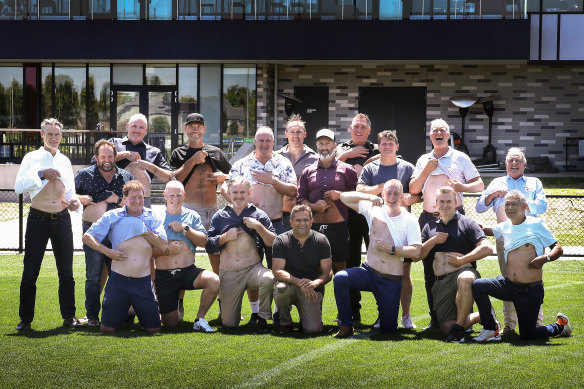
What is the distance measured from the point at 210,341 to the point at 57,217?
1949mm

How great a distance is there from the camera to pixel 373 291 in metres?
7.45

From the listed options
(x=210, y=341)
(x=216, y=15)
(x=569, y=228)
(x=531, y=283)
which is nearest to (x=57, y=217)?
(x=210, y=341)

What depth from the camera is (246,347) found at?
689cm

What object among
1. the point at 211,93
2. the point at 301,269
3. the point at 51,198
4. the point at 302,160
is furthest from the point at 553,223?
the point at 211,93

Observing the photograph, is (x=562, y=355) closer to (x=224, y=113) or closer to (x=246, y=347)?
(x=246, y=347)

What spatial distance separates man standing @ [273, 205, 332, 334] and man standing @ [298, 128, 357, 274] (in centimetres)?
58

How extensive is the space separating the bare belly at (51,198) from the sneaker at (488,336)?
4.11 meters

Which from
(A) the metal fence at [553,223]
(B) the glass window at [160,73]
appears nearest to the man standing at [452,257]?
(A) the metal fence at [553,223]

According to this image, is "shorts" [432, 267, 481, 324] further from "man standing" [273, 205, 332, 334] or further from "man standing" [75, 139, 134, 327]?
"man standing" [75, 139, 134, 327]

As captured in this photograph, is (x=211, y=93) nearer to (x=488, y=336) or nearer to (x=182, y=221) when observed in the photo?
(x=182, y=221)

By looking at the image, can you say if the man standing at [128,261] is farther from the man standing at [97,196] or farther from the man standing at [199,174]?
the man standing at [199,174]

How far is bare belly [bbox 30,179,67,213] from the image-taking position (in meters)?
7.52

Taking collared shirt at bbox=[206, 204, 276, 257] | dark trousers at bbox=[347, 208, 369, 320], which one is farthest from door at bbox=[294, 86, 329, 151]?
collared shirt at bbox=[206, 204, 276, 257]

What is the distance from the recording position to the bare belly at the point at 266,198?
8.42 m
